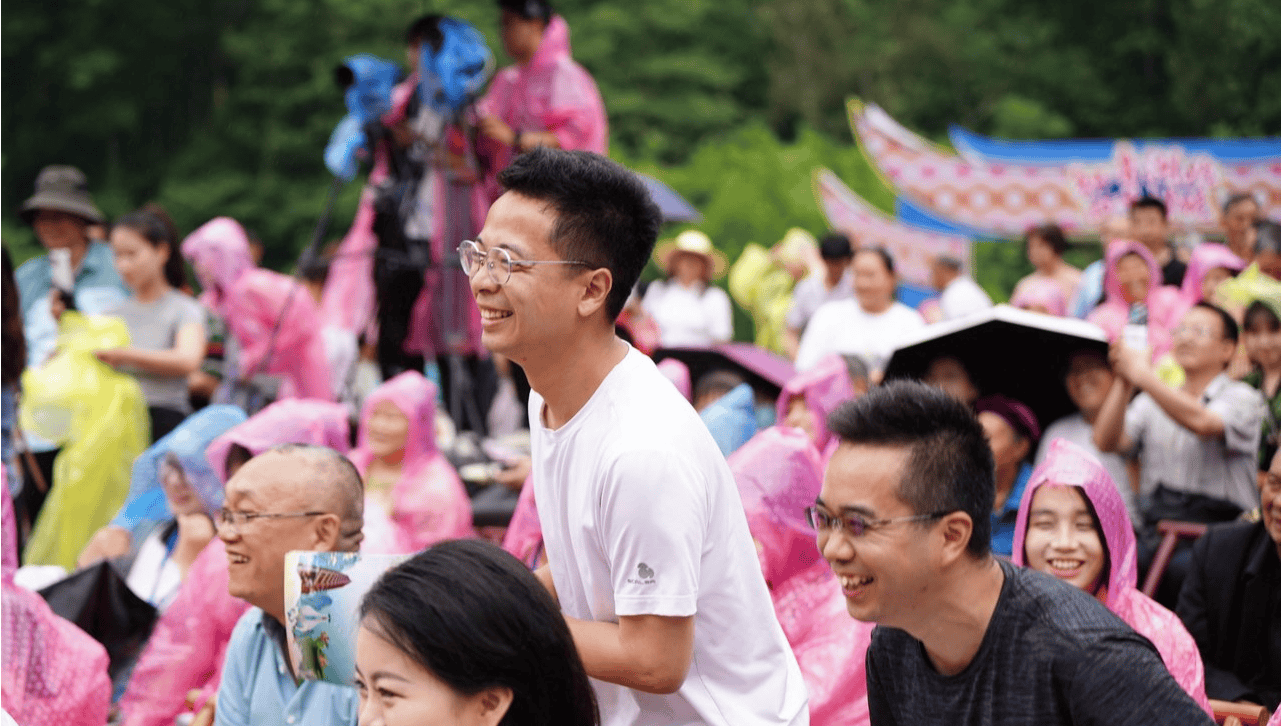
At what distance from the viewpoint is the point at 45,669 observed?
139 inches

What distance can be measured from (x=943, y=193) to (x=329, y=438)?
30.1 feet

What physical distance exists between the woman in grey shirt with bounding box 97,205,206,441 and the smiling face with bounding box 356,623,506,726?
4.60m

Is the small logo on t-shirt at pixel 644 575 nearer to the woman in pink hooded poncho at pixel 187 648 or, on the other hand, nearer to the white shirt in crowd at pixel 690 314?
the woman in pink hooded poncho at pixel 187 648

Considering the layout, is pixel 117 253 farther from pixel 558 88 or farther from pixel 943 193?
pixel 943 193

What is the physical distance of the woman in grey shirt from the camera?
20.2 feet

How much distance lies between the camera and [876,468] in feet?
6.75

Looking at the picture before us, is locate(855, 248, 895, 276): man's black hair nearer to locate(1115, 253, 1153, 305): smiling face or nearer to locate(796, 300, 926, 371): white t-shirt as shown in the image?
locate(796, 300, 926, 371): white t-shirt

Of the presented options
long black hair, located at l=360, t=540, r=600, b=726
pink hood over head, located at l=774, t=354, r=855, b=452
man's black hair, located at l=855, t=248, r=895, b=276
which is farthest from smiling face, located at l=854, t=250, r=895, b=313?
long black hair, located at l=360, t=540, r=600, b=726

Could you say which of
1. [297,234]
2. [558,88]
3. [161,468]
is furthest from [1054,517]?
[297,234]

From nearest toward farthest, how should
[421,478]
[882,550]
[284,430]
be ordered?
[882,550] < [284,430] < [421,478]

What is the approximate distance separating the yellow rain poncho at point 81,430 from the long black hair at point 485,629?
13.9 ft

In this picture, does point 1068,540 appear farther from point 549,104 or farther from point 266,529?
point 549,104

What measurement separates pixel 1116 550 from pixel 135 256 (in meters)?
4.58

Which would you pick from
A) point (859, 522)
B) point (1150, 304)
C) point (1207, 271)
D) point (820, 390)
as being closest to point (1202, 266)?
point (1207, 271)
